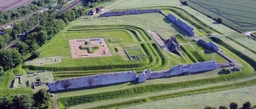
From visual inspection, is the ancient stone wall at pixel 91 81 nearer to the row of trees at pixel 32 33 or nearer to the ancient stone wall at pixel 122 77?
the ancient stone wall at pixel 122 77

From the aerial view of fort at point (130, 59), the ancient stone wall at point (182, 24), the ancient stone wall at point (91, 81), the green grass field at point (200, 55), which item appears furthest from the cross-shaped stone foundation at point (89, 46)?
the ancient stone wall at point (182, 24)

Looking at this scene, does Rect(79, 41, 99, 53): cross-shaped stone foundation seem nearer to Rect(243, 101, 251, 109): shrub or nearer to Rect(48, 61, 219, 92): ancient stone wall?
Rect(48, 61, 219, 92): ancient stone wall

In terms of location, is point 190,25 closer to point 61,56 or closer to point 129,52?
point 129,52

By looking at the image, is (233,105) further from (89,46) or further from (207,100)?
(89,46)

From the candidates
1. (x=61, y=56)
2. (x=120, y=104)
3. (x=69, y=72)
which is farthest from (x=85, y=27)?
(x=120, y=104)

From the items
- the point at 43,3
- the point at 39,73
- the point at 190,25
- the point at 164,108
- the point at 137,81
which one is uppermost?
the point at 43,3

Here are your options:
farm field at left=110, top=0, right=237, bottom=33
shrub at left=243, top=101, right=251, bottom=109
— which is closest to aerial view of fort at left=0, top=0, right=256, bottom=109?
shrub at left=243, top=101, right=251, bottom=109

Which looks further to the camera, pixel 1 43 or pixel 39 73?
pixel 1 43
